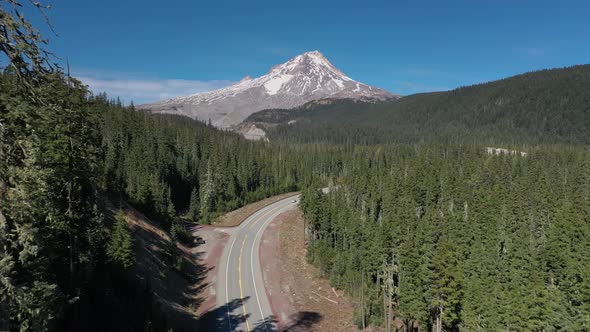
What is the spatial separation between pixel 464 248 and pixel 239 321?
4008 centimetres

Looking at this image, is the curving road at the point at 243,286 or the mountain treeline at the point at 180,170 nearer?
the curving road at the point at 243,286

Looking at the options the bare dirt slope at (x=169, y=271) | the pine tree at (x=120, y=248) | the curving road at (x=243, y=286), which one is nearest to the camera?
the pine tree at (x=120, y=248)

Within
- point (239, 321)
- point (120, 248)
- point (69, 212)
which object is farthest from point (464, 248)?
point (69, 212)

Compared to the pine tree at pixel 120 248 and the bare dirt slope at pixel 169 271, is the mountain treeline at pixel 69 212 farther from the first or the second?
the bare dirt slope at pixel 169 271

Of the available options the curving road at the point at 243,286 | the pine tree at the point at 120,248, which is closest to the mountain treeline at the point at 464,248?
the curving road at the point at 243,286

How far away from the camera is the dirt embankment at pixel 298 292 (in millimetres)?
42188

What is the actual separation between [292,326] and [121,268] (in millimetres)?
18175

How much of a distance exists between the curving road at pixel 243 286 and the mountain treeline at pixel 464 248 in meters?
10.6

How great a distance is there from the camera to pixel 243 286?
48500 mm

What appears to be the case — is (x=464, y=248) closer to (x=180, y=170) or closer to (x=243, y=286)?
(x=243, y=286)

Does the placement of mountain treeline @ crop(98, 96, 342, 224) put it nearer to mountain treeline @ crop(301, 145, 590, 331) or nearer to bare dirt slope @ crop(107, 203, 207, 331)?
bare dirt slope @ crop(107, 203, 207, 331)

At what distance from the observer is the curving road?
39.1 meters

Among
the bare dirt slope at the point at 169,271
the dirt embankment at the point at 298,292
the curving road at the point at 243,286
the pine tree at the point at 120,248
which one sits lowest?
the dirt embankment at the point at 298,292

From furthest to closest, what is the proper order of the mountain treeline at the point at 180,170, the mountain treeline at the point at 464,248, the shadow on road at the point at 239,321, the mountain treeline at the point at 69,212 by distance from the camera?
the mountain treeline at the point at 180,170, the mountain treeline at the point at 464,248, the shadow on road at the point at 239,321, the mountain treeline at the point at 69,212
